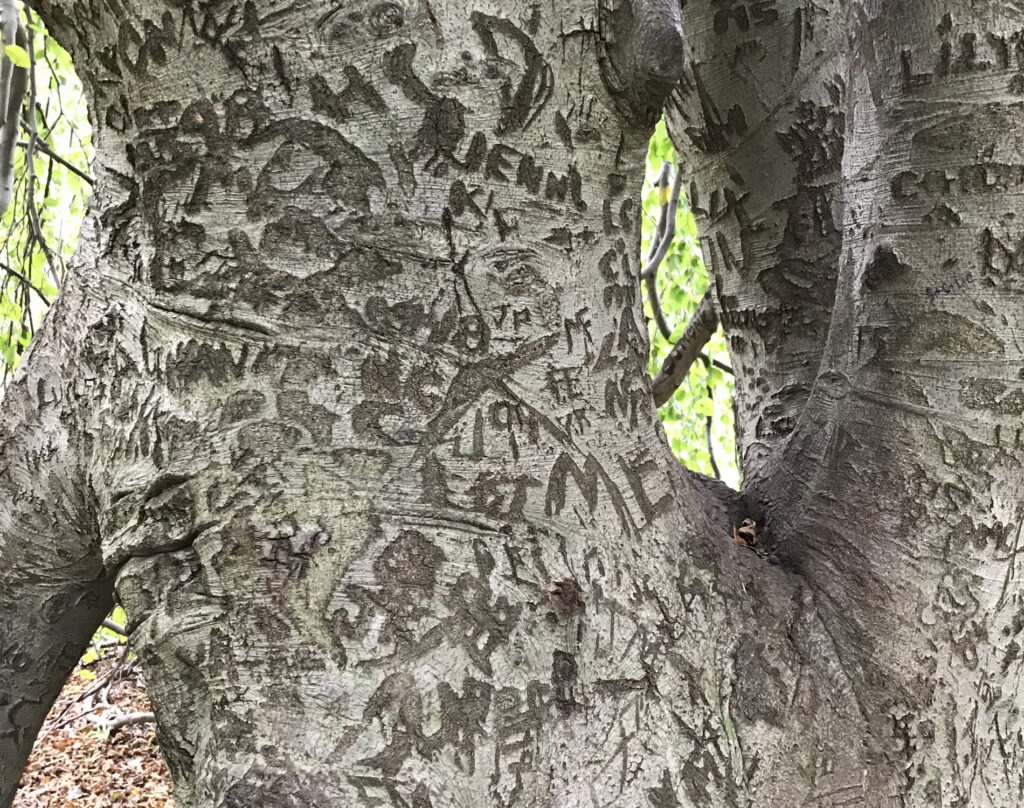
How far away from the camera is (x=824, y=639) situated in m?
1.02

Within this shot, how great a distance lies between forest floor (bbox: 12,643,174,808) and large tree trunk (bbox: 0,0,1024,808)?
8.54 feet

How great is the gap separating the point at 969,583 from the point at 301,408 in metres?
0.70

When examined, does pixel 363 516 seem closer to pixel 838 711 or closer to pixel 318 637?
pixel 318 637

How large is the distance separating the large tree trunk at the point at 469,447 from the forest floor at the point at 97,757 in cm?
260

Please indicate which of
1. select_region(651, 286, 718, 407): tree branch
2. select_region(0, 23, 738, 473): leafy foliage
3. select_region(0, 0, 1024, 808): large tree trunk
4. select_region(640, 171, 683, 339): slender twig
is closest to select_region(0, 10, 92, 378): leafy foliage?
select_region(0, 23, 738, 473): leafy foliage

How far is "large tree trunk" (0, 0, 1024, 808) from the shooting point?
2.82 ft

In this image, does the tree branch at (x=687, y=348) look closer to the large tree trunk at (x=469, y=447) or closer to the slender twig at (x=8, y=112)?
the large tree trunk at (x=469, y=447)

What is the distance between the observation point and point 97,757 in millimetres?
3498

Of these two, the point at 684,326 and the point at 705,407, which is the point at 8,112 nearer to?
the point at 684,326

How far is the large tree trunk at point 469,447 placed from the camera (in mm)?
859

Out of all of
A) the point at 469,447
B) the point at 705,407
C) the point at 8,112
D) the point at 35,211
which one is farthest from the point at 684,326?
the point at 469,447

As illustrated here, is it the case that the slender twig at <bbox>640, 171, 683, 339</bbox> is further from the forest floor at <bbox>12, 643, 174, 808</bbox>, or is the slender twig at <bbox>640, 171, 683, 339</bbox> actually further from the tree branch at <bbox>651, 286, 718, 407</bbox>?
the forest floor at <bbox>12, 643, 174, 808</bbox>

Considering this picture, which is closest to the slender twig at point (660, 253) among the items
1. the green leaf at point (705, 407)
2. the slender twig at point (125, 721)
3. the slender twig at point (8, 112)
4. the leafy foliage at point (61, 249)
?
the leafy foliage at point (61, 249)

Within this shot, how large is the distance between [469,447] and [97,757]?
321 centimetres
